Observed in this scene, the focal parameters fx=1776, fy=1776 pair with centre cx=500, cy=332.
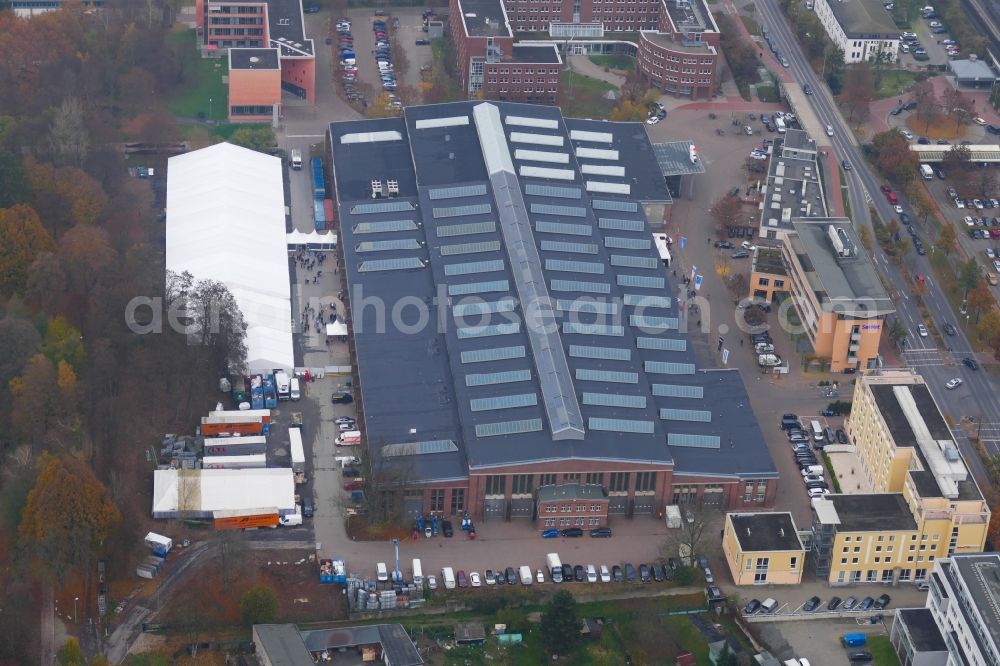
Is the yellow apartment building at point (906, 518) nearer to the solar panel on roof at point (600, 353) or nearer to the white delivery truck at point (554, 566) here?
the white delivery truck at point (554, 566)

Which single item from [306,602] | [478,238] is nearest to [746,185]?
[478,238]

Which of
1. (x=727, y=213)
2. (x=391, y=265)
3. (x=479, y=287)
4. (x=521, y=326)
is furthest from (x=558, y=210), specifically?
(x=727, y=213)

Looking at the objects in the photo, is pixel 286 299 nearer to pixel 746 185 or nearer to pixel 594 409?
pixel 594 409

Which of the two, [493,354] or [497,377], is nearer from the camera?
[497,377]

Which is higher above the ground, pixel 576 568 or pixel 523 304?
pixel 523 304

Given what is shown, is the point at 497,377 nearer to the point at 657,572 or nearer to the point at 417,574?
the point at 417,574

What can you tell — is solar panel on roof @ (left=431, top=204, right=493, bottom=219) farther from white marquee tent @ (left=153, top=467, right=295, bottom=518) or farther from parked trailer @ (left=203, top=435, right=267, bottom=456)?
white marquee tent @ (left=153, top=467, right=295, bottom=518)

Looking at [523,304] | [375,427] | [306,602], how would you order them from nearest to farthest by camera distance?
[306,602]
[375,427]
[523,304]
